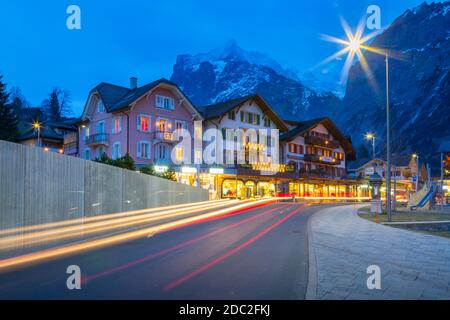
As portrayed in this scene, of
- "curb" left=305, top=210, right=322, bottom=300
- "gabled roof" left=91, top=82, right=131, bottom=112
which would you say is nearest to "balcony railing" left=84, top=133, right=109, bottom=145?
"gabled roof" left=91, top=82, right=131, bottom=112

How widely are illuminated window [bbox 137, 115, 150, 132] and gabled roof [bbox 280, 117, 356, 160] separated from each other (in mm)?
24430

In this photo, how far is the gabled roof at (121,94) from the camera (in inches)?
1809

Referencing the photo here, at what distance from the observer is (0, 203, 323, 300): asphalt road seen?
703 centimetres

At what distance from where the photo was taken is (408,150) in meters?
137

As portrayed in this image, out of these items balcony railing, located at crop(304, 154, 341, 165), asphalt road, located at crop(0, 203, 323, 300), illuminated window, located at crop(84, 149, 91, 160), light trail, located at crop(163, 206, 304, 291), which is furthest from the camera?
balcony railing, located at crop(304, 154, 341, 165)

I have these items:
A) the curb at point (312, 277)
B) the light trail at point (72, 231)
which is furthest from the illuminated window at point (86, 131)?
the curb at point (312, 277)

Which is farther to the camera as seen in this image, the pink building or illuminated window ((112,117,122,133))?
illuminated window ((112,117,122,133))

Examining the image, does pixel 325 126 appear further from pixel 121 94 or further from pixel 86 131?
pixel 86 131

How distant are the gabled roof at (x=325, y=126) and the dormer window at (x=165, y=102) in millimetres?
21453

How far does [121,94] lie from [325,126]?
35.8 metres

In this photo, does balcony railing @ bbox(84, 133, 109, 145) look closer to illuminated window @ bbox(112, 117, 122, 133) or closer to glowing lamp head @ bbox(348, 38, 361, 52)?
illuminated window @ bbox(112, 117, 122, 133)

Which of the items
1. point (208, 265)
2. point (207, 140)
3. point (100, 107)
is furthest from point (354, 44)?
point (100, 107)

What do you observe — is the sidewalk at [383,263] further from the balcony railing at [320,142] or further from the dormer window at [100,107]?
the balcony railing at [320,142]
